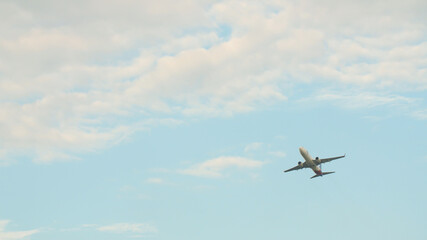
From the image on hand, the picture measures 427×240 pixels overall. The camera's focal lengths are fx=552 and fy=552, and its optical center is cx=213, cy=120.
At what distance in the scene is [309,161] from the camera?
194500 millimetres

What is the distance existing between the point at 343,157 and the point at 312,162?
14123mm

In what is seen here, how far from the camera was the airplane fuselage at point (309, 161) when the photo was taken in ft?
628

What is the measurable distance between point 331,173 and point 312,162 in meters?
8.14

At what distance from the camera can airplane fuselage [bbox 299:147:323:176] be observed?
191 meters

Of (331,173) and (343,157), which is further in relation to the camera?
(331,173)

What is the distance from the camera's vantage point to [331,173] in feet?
643

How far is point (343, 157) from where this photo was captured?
184 meters

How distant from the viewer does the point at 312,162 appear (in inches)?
7672

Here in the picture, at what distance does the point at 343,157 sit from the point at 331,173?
46.1 feet
